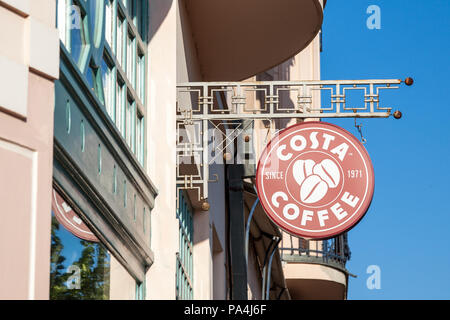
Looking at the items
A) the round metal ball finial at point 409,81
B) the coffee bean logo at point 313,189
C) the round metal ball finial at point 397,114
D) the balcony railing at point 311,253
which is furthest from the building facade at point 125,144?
the balcony railing at point 311,253

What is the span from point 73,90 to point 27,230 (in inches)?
77.0

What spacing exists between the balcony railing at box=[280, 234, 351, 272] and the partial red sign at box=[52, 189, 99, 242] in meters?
21.4

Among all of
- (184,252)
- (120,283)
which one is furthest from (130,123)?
(184,252)

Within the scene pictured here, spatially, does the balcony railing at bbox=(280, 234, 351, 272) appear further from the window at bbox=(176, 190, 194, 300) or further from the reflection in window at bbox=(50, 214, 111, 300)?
the reflection in window at bbox=(50, 214, 111, 300)

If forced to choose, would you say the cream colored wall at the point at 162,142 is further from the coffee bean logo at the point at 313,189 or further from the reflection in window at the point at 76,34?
the reflection in window at the point at 76,34

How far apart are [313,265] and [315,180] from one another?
A: 1896 centimetres

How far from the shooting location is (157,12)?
44.2ft

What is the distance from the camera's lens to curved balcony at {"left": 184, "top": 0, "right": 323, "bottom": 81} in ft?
49.8

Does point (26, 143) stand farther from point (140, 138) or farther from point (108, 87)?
point (140, 138)

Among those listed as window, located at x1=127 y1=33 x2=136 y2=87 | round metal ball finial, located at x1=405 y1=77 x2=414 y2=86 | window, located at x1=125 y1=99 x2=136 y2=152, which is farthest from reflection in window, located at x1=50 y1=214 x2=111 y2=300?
round metal ball finial, located at x1=405 y1=77 x2=414 y2=86

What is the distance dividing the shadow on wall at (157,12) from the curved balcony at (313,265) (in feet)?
57.5

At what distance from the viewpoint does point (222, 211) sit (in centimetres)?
1830

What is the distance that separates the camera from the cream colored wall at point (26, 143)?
6766 millimetres
